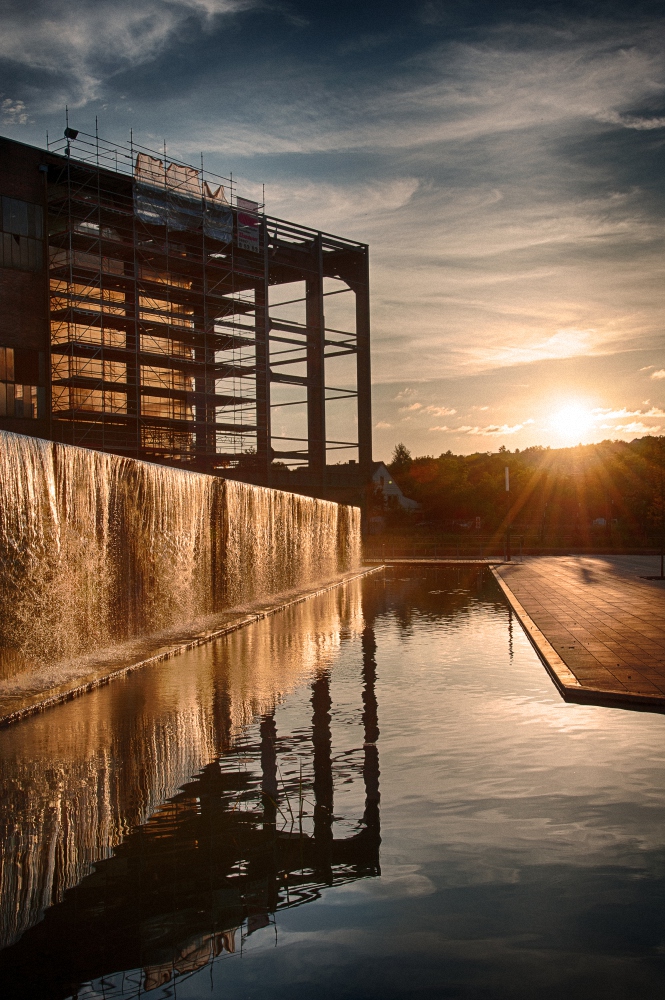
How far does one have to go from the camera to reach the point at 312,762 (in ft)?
21.7

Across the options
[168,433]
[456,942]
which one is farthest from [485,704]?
[168,433]

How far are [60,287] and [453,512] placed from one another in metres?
43.9

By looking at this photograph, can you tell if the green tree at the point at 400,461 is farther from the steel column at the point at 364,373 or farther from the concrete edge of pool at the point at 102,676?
the concrete edge of pool at the point at 102,676

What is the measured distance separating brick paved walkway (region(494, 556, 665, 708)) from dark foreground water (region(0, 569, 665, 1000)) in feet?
1.41

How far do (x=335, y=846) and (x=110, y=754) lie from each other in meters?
2.56

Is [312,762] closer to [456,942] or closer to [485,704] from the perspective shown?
[485,704]

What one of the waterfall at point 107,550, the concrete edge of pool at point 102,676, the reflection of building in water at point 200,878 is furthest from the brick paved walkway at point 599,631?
the waterfall at point 107,550

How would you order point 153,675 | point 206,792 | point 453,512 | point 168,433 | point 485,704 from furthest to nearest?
point 453,512 < point 168,433 < point 153,675 < point 485,704 < point 206,792

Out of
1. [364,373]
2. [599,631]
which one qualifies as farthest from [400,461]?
[599,631]

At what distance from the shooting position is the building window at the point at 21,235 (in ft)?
136

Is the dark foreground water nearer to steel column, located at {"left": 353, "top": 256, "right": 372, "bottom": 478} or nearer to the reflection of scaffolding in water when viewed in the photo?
the reflection of scaffolding in water

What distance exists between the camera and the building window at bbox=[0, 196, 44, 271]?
41562 millimetres

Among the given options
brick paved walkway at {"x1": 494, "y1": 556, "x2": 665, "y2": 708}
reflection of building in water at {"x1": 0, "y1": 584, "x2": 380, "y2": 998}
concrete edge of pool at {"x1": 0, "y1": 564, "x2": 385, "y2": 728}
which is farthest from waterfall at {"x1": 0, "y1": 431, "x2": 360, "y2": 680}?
brick paved walkway at {"x1": 494, "y1": 556, "x2": 665, "y2": 708}

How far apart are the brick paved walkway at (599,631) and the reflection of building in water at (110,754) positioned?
2.71 metres
